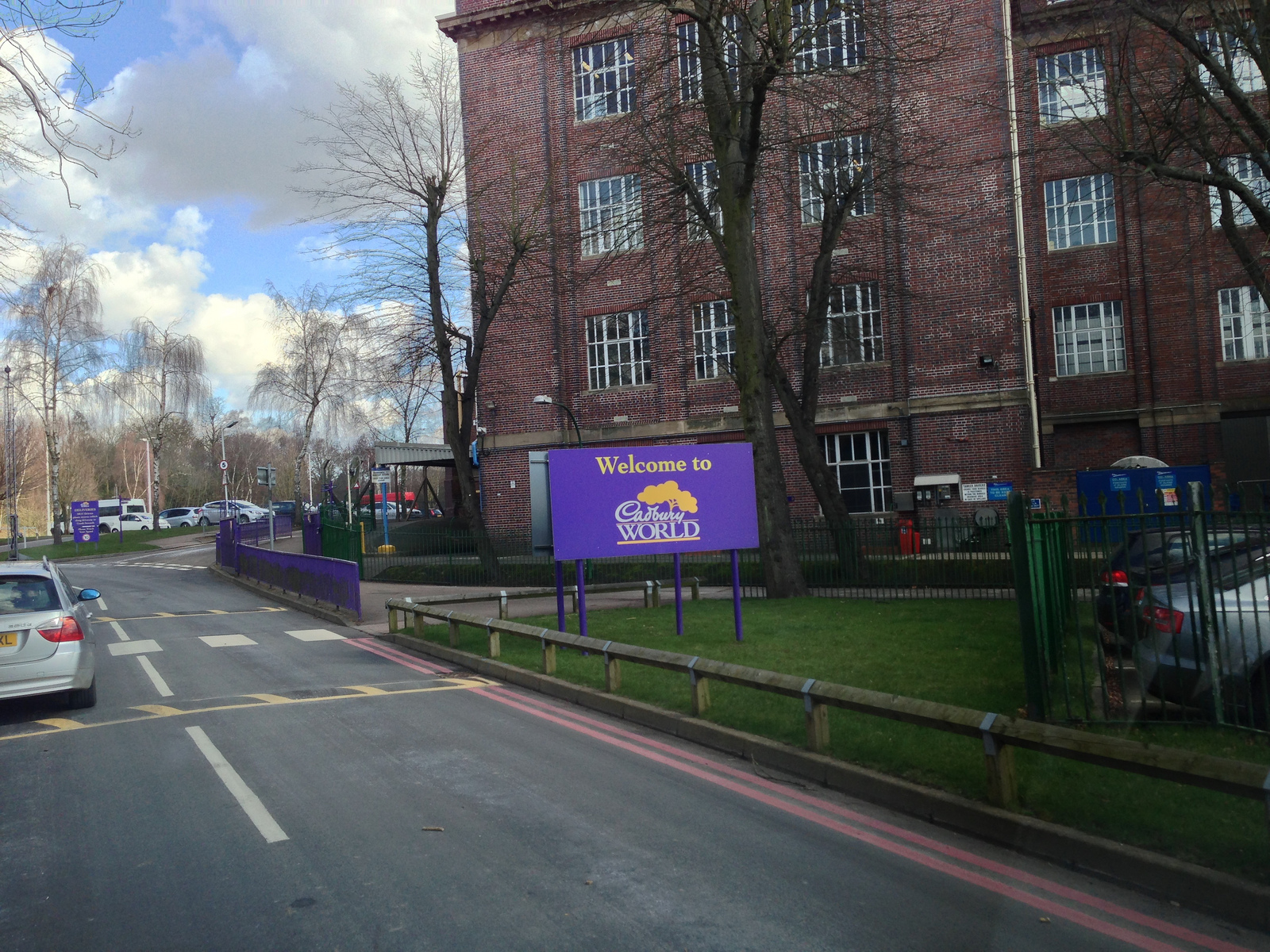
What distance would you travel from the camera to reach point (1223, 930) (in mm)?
4434

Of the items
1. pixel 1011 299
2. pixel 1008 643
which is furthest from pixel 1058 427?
pixel 1008 643

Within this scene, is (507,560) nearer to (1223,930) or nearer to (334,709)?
(334,709)

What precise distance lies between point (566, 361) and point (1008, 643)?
22644mm

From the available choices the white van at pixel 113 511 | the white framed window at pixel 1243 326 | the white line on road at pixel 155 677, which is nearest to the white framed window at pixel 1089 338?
the white framed window at pixel 1243 326

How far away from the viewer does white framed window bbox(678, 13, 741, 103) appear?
609 inches

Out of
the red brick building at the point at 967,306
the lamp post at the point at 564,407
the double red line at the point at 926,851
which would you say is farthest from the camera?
the lamp post at the point at 564,407

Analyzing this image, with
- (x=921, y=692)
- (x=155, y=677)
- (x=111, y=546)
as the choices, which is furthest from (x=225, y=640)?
(x=111, y=546)

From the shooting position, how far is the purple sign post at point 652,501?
12.6 meters

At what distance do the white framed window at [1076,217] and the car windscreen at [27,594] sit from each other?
2667cm

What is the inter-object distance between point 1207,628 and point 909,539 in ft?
40.9

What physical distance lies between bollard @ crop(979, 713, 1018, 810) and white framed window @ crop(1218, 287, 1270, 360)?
1015 inches

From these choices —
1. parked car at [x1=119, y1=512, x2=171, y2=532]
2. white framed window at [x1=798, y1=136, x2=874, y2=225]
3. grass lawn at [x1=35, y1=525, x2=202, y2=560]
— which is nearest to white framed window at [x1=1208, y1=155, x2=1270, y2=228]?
white framed window at [x1=798, y1=136, x2=874, y2=225]

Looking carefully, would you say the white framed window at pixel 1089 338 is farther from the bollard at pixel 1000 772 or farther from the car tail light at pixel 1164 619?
the bollard at pixel 1000 772

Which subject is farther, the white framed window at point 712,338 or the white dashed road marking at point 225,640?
the white framed window at point 712,338
